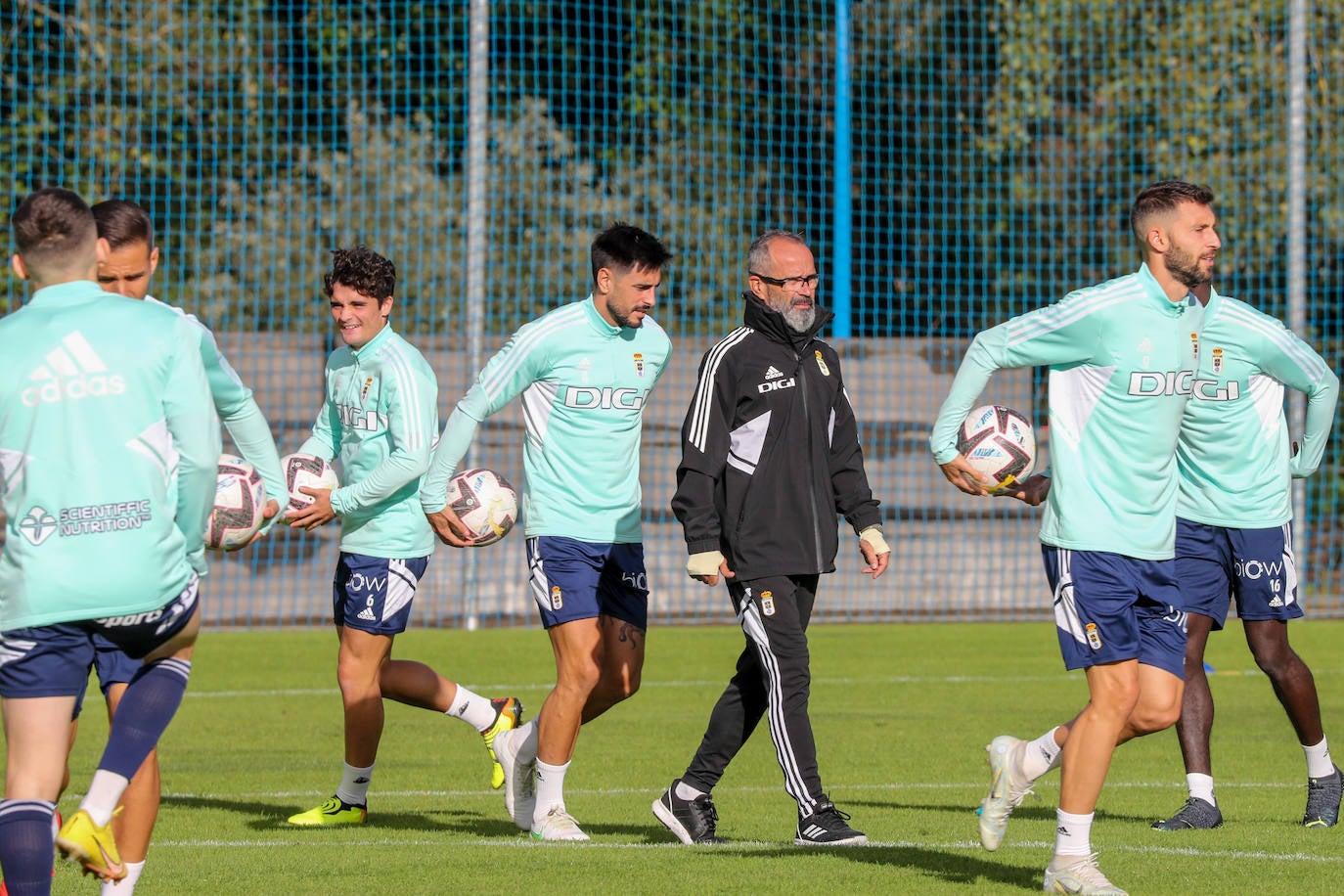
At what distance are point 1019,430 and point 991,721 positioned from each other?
3980 millimetres

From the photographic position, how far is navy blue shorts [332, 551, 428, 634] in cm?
731

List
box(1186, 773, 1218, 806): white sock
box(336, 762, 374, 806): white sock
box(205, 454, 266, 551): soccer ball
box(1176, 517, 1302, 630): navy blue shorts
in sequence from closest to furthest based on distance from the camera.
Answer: box(205, 454, 266, 551): soccer ball
box(1186, 773, 1218, 806): white sock
box(336, 762, 374, 806): white sock
box(1176, 517, 1302, 630): navy blue shorts

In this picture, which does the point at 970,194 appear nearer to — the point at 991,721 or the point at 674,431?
the point at 674,431

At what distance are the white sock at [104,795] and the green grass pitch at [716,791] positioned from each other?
1310mm

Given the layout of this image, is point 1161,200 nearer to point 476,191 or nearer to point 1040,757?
point 1040,757

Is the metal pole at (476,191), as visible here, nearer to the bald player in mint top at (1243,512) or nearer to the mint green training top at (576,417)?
the mint green training top at (576,417)

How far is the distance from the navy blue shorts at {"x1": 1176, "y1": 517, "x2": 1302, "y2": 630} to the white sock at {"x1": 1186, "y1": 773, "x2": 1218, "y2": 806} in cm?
67

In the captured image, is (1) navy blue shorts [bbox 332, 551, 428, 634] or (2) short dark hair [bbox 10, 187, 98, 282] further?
(1) navy blue shorts [bbox 332, 551, 428, 634]

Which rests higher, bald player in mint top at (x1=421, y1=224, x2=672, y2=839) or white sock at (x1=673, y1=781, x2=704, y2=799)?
bald player in mint top at (x1=421, y1=224, x2=672, y2=839)

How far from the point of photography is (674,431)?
16750 mm

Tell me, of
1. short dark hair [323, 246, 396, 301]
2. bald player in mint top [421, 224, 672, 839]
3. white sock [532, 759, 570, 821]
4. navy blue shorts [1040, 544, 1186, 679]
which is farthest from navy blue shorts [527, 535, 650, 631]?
navy blue shorts [1040, 544, 1186, 679]

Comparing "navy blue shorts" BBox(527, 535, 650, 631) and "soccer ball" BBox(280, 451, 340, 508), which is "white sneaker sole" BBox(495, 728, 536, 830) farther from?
"soccer ball" BBox(280, 451, 340, 508)

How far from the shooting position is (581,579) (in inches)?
276

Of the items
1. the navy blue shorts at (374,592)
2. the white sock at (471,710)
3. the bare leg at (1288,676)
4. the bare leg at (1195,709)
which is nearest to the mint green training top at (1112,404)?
the bare leg at (1195,709)
